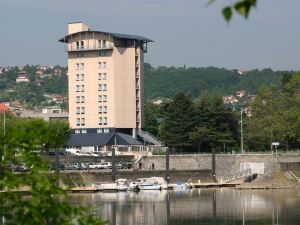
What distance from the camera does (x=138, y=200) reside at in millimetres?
87812

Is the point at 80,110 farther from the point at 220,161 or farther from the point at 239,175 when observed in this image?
the point at 239,175

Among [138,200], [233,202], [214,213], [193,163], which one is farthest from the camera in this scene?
[193,163]

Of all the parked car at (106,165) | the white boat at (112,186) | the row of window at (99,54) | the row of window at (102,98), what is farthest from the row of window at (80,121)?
the white boat at (112,186)

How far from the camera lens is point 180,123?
122 metres

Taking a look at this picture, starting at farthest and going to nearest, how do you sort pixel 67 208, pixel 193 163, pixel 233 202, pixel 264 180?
pixel 193 163 < pixel 264 180 < pixel 233 202 < pixel 67 208

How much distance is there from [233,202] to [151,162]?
103ft

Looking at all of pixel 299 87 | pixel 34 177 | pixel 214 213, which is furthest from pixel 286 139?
pixel 34 177

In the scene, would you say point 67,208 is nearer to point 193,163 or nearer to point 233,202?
point 233,202

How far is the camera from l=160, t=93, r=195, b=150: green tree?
121 m

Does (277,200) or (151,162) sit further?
(151,162)

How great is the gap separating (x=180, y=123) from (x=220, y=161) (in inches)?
568

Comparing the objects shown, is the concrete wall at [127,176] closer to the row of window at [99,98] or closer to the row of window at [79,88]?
the row of window at [99,98]

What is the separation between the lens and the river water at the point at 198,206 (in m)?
66.4

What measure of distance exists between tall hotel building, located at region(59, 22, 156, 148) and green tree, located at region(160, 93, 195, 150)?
596cm
